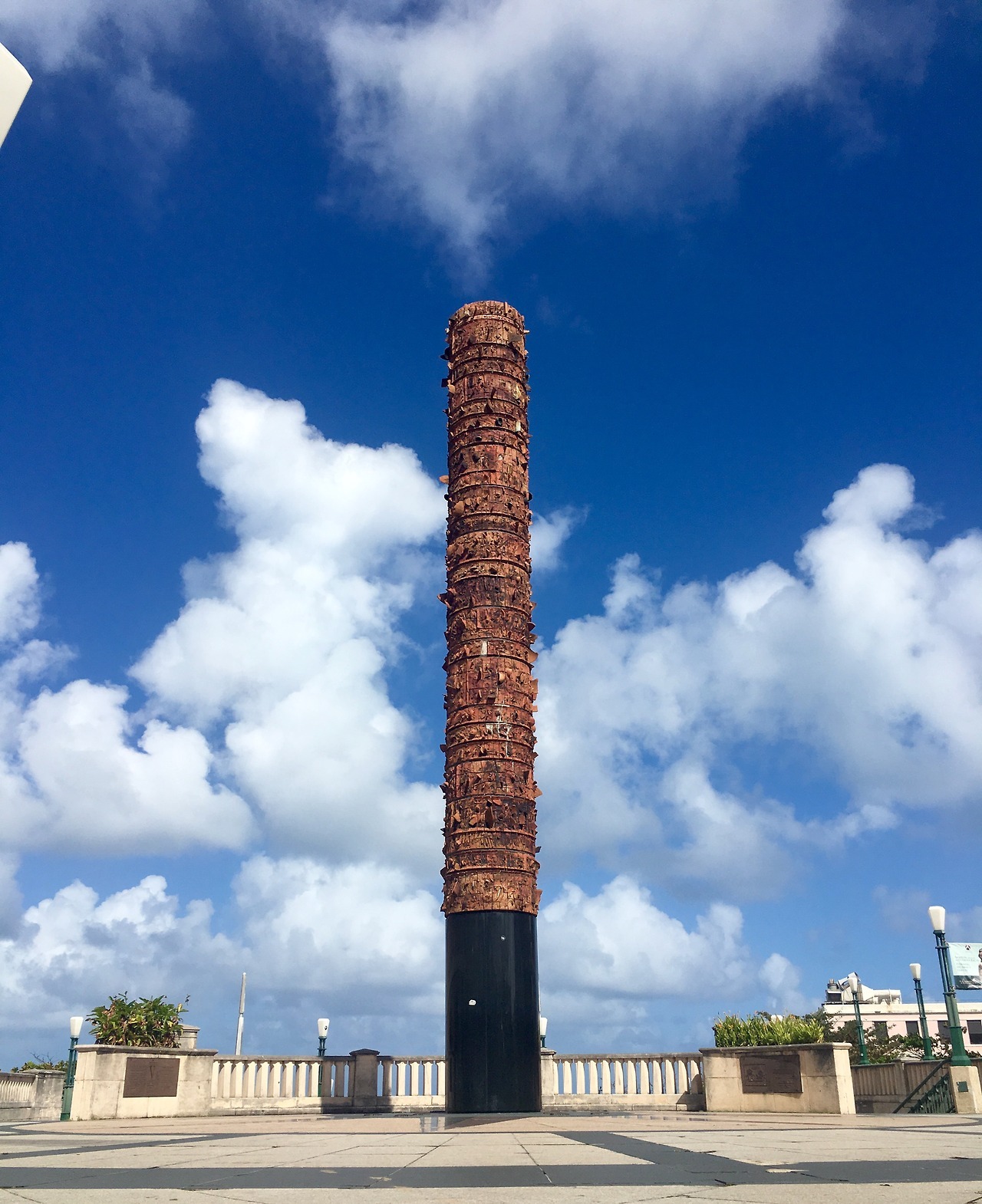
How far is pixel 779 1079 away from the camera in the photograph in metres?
18.2

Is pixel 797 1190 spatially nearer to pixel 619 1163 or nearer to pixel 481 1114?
pixel 619 1163

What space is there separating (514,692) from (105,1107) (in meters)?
10.6

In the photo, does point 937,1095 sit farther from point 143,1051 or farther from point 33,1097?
point 33,1097

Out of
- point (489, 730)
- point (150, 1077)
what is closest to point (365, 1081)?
point (150, 1077)

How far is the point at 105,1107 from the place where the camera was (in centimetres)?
1809

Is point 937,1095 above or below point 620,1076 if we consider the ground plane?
below

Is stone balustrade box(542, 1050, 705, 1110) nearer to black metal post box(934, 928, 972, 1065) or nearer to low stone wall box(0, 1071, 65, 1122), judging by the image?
black metal post box(934, 928, 972, 1065)

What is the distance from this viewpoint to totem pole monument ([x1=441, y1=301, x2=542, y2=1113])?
1947cm

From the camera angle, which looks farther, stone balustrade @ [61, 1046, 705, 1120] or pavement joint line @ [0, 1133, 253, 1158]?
stone balustrade @ [61, 1046, 705, 1120]

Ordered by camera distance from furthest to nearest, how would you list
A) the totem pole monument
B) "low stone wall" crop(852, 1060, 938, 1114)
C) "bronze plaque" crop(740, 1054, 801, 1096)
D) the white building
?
the white building, "low stone wall" crop(852, 1060, 938, 1114), the totem pole monument, "bronze plaque" crop(740, 1054, 801, 1096)

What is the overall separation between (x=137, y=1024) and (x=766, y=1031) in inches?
482

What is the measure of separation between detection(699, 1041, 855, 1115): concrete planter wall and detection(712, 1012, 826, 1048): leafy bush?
15.7 inches

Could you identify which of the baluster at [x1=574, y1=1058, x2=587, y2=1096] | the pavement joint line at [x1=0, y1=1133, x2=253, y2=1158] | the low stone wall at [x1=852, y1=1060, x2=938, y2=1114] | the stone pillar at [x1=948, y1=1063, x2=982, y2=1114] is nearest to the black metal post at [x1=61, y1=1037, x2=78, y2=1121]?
the pavement joint line at [x1=0, y1=1133, x2=253, y2=1158]

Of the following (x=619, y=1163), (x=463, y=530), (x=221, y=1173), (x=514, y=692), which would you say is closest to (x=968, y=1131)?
(x=619, y=1163)
